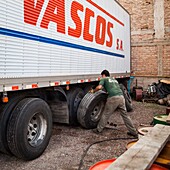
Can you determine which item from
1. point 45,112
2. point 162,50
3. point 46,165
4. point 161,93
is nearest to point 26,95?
point 45,112

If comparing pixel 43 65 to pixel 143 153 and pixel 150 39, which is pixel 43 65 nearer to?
pixel 143 153

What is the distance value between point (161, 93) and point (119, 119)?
18.3 feet

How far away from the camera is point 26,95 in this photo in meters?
4.23

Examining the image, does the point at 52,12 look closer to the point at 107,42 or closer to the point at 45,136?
the point at 45,136

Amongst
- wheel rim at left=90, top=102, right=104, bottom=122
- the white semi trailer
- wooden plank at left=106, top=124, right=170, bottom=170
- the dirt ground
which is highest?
the white semi trailer

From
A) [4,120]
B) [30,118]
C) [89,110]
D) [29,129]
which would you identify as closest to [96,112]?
[89,110]

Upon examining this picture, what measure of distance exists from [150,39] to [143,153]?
12.2m

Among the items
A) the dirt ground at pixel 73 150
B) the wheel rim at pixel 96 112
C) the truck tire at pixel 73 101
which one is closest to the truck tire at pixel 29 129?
the dirt ground at pixel 73 150

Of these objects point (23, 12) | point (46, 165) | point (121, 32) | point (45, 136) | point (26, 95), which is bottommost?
point (46, 165)

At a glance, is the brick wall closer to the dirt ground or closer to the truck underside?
the dirt ground

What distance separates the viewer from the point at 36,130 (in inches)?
171

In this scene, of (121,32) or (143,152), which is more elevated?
(121,32)

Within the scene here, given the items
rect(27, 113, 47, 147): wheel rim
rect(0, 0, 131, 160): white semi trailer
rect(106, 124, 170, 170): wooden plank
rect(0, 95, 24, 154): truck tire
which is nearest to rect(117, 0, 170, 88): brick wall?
rect(0, 0, 131, 160): white semi trailer

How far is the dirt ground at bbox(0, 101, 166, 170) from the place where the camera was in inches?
155
